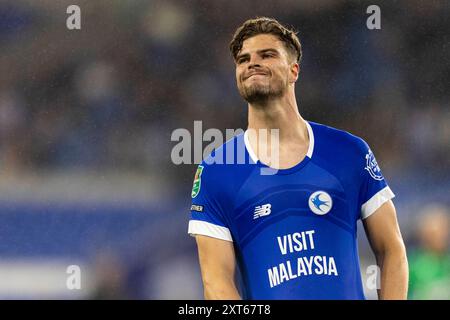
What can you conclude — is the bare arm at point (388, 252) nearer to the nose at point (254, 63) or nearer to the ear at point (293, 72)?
the ear at point (293, 72)

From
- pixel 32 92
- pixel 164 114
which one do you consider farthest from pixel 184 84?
pixel 32 92

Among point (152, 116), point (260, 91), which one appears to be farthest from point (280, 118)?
point (152, 116)

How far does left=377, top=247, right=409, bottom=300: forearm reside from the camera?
3.51m

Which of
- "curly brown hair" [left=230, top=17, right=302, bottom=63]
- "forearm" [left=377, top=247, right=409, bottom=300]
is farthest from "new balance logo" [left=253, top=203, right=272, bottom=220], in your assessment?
"curly brown hair" [left=230, top=17, right=302, bottom=63]

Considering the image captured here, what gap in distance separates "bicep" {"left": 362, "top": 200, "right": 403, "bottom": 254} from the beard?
0.76m

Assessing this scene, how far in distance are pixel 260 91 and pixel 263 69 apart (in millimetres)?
122

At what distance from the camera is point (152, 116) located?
25.3 ft

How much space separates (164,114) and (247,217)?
4.28 meters

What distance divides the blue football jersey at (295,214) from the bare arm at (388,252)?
0.18 ft

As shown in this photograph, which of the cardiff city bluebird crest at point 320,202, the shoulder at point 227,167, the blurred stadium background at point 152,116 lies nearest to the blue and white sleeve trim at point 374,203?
the cardiff city bluebird crest at point 320,202

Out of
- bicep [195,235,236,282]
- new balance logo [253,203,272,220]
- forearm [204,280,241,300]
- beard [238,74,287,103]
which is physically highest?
beard [238,74,287,103]

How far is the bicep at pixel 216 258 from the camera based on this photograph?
3.50 metres

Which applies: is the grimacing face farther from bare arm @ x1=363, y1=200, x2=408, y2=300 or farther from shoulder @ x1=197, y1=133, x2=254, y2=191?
bare arm @ x1=363, y1=200, x2=408, y2=300
